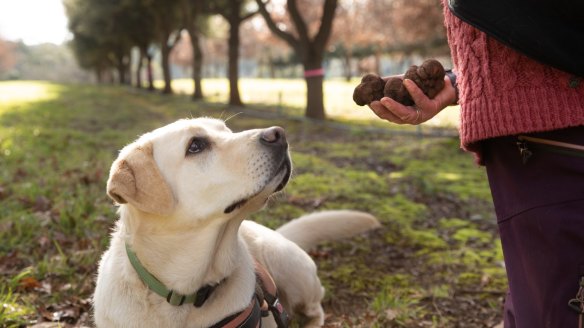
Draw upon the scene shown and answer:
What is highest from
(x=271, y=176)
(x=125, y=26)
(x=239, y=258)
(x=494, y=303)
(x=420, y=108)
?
(x=125, y=26)

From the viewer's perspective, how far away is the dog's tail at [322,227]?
3.83 meters

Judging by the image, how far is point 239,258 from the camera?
2646 mm

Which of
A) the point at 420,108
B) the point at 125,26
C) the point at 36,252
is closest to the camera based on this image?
the point at 420,108

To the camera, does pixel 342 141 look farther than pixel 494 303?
Yes

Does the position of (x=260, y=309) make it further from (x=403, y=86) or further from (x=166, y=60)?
(x=166, y=60)

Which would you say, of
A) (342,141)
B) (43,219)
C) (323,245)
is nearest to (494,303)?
(323,245)

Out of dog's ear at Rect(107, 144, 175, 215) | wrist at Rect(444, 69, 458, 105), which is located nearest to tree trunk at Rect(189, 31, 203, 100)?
dog's ear at Rect(107, 144, 175, 215)

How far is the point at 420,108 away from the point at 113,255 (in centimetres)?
165

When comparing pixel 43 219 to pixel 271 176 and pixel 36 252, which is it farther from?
pixel 271 176

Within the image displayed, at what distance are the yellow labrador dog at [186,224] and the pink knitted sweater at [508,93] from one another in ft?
3.30

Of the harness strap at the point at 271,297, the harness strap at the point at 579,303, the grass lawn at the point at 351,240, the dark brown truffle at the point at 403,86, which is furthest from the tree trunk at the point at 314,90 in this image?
the harness strap at the point at 579,303

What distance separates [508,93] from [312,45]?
1201 cm

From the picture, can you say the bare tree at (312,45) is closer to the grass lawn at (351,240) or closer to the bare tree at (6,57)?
the grass lawn at (351,240)

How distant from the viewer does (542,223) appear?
1.59 metres
